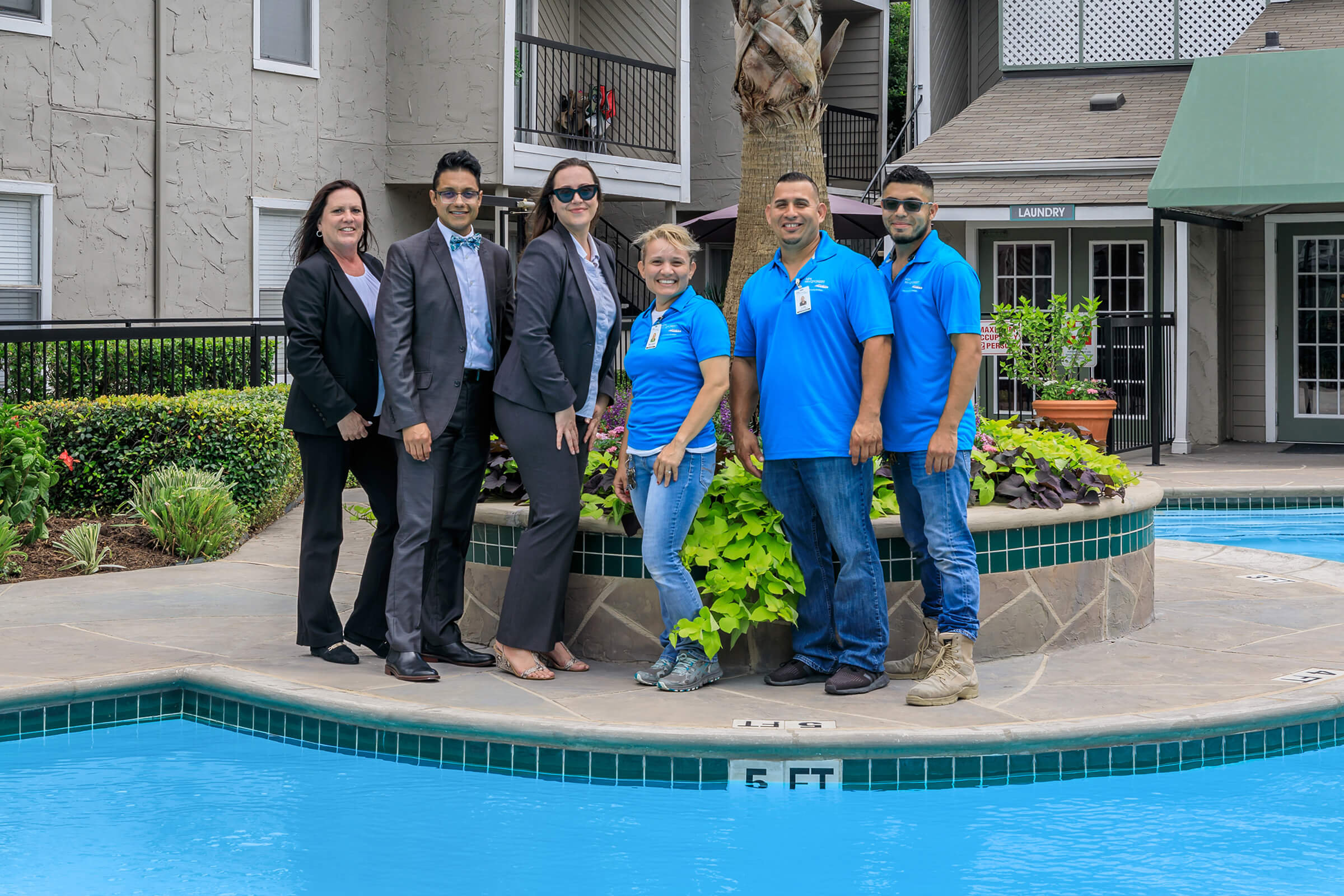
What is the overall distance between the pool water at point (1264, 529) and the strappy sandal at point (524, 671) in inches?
260

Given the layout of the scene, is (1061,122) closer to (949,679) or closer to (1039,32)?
(1039,32)

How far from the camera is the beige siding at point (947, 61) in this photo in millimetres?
20297

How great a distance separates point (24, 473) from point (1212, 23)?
15398mm

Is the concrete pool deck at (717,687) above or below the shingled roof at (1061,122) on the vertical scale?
below

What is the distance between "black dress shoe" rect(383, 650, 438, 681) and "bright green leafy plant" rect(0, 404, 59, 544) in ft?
12.6

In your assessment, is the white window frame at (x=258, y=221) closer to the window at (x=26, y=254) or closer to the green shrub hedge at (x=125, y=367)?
the window at (x=26, y=254)

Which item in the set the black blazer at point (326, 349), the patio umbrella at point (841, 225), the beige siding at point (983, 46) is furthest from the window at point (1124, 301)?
the black blazer at point (326, 349)

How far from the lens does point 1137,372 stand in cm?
1661

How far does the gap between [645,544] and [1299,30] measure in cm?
1400

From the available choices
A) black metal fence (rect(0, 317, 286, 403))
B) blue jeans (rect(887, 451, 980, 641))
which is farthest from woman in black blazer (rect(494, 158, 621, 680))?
black metal fence (rect(0, 317, 286, 403))

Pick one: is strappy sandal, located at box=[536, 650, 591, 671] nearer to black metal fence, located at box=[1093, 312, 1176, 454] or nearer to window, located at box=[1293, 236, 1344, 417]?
black metal fence, located at box=[1093, 312, 1176, 454]

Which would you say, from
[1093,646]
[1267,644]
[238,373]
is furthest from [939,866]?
[238,373]

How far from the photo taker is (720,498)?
6039 millimetres

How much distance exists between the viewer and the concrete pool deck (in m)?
5.06
